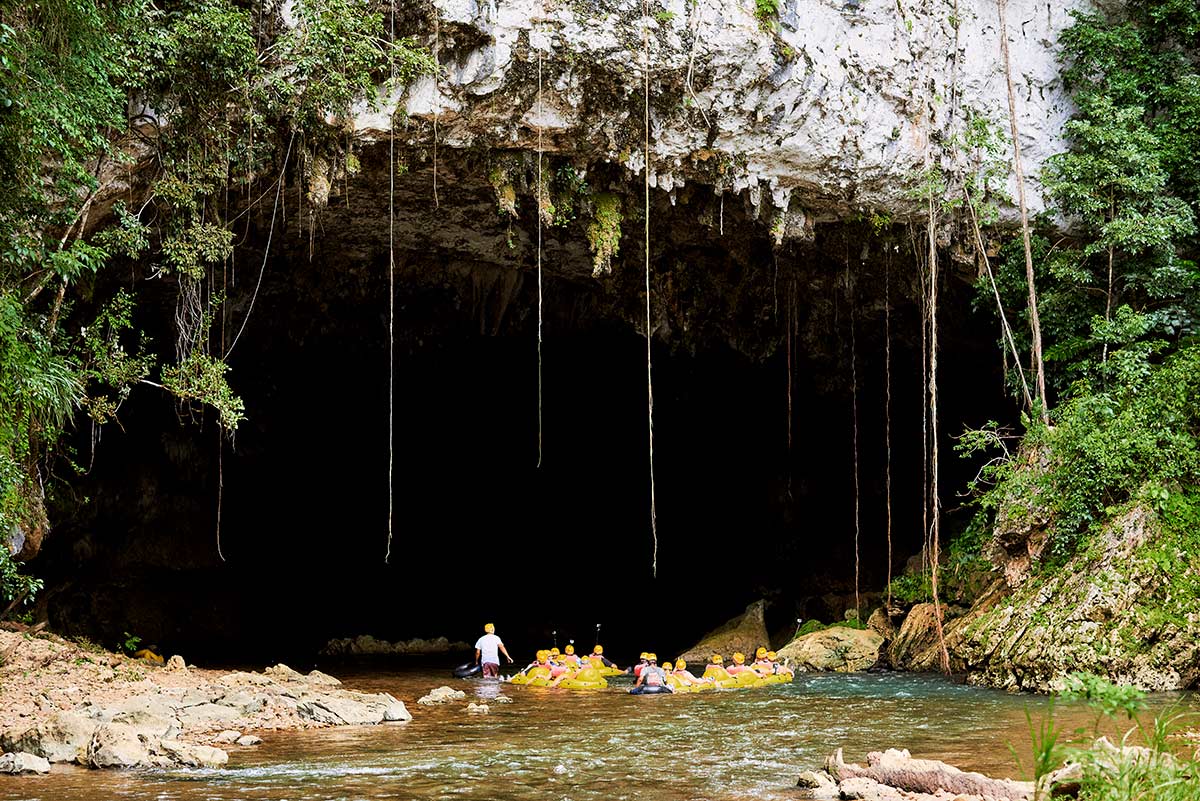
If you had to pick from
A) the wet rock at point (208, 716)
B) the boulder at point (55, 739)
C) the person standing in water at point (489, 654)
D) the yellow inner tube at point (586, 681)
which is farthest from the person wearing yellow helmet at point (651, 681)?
the boulder at point (55, 739)

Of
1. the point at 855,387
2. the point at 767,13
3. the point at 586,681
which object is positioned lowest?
the point at 586,681

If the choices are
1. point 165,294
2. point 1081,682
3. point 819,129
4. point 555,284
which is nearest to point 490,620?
point 555,284

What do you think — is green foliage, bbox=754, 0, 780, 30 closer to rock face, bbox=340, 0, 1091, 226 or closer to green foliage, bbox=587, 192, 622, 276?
rock face, bbox=340, 0, 1091, 226

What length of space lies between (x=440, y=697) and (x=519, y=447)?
38.0 ft

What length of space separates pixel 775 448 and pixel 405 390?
7.42 meters

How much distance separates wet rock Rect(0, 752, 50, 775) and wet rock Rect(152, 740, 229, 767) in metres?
0.73

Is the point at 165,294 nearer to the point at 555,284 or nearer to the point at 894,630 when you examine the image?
the point at 555,284

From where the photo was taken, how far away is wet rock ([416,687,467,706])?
11933 millimetres

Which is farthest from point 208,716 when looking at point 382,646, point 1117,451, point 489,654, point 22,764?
point 382,646

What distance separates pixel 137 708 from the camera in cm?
902

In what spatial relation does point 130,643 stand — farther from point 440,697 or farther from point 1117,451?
point 1117,451

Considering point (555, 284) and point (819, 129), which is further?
point (555, 284)

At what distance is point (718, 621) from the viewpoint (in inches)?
891

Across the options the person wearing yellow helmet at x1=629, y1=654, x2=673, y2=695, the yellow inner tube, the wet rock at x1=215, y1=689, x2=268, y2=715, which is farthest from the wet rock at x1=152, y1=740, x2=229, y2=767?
the yellow inner tube
